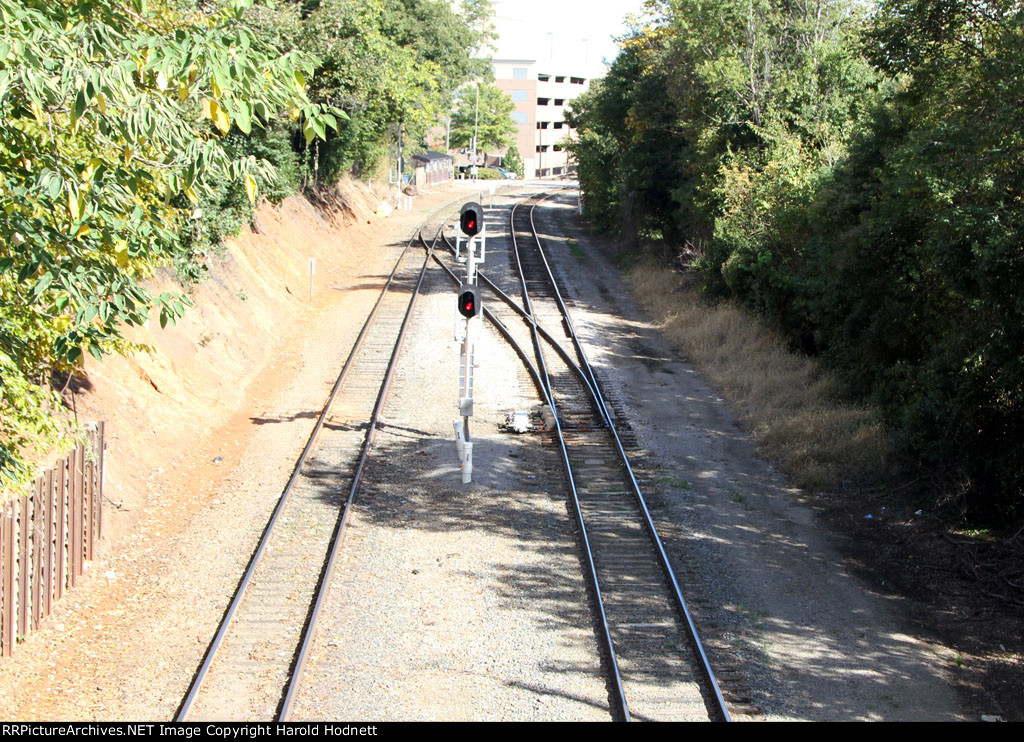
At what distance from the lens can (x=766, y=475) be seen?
14695 mm

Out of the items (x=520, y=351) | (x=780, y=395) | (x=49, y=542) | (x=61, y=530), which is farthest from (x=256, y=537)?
(x=780, y=395)

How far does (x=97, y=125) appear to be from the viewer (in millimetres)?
6562

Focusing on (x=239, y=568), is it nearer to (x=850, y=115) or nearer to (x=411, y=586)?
(x=411, y=586)

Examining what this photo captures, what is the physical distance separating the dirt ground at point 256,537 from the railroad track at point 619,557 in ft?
1.47

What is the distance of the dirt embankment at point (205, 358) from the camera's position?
1345 cm

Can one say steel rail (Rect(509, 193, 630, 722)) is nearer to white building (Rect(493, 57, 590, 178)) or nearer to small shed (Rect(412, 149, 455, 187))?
small shed (Rect(412, 149, 455, 187))

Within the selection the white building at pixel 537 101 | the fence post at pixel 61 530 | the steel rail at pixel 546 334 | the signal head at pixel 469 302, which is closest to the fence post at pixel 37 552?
the fence post at pixel 61 530

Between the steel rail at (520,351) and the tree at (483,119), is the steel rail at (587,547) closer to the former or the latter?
the steel rail at (520,351)

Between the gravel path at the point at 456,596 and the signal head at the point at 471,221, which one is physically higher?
the signal head at the point at 471,221

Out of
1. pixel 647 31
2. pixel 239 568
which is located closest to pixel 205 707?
pixel 239 568

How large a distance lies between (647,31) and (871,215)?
2451cm

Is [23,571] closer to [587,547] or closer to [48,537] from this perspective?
[48,537]

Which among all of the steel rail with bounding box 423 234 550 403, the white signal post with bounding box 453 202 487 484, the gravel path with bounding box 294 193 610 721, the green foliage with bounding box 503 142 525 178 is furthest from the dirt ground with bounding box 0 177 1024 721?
the green foliage with bounding box 503 142 525 178

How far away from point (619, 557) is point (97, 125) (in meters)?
7.43
